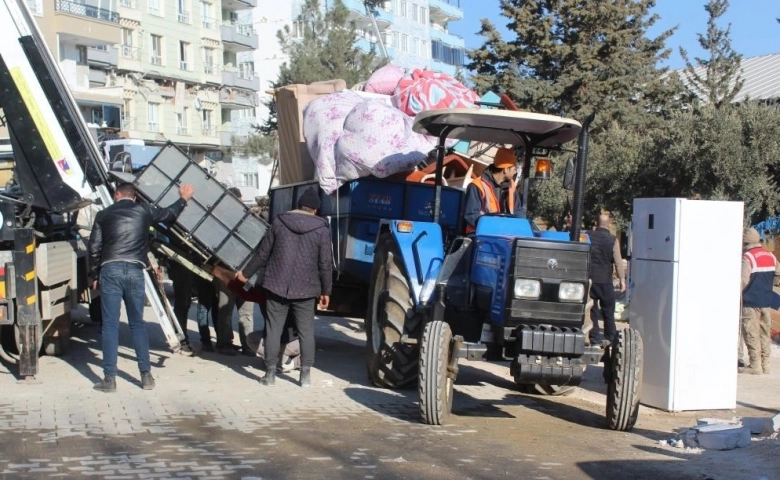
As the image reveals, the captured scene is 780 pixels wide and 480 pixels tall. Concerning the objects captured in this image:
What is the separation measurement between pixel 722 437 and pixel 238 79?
2053 inches

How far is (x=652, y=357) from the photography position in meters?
9.38

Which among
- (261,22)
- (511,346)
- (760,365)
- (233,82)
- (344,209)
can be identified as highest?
(261,22)

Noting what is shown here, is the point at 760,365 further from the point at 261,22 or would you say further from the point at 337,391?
the point at 261,22

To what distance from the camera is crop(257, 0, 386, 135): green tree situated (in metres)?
32.9

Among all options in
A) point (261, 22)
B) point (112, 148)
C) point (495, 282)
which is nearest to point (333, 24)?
point (112, 148)

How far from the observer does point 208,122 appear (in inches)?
2180

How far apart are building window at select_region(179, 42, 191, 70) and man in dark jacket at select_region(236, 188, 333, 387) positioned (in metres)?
46.8

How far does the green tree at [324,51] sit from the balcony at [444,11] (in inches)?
1731

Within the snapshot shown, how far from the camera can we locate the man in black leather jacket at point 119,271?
875cm

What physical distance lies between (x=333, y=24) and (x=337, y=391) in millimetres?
27029

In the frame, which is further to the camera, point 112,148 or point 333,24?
point 333,24

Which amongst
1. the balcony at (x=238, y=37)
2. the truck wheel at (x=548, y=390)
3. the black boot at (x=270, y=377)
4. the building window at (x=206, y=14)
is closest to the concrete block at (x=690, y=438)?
the truck wheel at (x=548, y=390)

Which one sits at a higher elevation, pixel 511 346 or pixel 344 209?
pixel 344 209

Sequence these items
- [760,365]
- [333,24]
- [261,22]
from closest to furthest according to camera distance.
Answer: [760,365], [333,24], [261,22]
